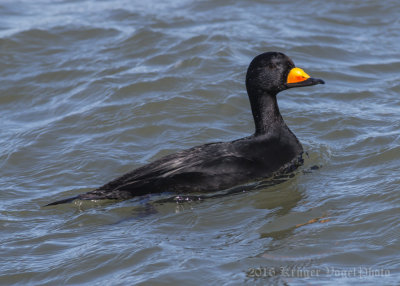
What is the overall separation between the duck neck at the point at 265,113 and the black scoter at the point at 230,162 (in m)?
0.01

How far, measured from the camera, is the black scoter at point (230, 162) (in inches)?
274

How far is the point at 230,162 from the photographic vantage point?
7035mm

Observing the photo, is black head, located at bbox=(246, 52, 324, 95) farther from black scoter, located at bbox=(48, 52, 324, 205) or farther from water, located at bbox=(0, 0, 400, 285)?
water, located at bbox=(0, 0, 400, 285)

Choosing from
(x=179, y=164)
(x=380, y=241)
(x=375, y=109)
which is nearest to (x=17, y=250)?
(x=179, y=164)

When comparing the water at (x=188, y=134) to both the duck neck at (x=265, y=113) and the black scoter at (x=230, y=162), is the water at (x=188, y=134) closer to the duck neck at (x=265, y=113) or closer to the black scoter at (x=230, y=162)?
the black scoter at (x=230, y=162)

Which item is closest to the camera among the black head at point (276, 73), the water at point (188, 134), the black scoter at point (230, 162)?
the water at point (188, 134)

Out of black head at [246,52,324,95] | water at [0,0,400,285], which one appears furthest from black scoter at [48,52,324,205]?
water at [0,0,400,285]

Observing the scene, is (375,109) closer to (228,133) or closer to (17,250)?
(228,133)

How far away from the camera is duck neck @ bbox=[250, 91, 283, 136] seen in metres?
7.74

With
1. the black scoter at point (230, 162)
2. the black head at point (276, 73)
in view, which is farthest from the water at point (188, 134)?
the black head at point (276, 73)

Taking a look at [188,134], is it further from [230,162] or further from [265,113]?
[230,162]

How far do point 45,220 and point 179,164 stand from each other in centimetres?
141

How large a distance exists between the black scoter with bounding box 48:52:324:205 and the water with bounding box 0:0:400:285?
15cm

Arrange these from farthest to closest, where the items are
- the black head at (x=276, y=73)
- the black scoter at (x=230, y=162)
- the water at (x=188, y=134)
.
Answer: the black head at (x=276, y=73) → the black scoter at (x=230, y=162) → the water at (x=188, y=134)
